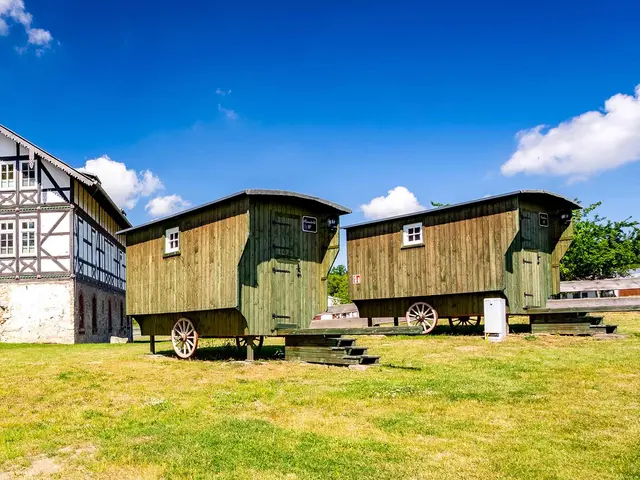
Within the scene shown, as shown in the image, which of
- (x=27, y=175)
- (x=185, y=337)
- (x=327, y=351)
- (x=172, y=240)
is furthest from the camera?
(x=27, y=175)

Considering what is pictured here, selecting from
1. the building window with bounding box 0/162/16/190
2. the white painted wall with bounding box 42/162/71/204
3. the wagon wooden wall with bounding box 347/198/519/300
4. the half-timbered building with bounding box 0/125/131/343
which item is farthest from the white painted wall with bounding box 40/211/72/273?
the wagon wooden wall with bounding box 347/198/519/300

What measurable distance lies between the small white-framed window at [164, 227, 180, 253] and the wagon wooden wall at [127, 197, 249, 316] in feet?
0.45

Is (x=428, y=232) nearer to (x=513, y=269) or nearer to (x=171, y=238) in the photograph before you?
(x=513, y=269)

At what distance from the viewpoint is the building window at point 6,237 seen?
2834 centimetres

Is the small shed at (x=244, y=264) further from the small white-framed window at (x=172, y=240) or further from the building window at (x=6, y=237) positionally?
the building window at (x=6, y=237)

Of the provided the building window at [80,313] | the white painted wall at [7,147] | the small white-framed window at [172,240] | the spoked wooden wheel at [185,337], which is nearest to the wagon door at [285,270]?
the spoked wooden wheel at [185,337]

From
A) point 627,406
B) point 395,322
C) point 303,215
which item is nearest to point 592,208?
point 395,322

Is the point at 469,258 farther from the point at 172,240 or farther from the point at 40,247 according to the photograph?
the point at 40,247

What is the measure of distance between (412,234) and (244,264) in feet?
Result: 25.8

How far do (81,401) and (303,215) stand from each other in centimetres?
731

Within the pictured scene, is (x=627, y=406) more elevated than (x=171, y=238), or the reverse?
(x=171, y=238)

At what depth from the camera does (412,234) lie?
20438 mm

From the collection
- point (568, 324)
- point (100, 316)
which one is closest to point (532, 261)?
point (568, 324)

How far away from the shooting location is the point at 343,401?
938 cm
